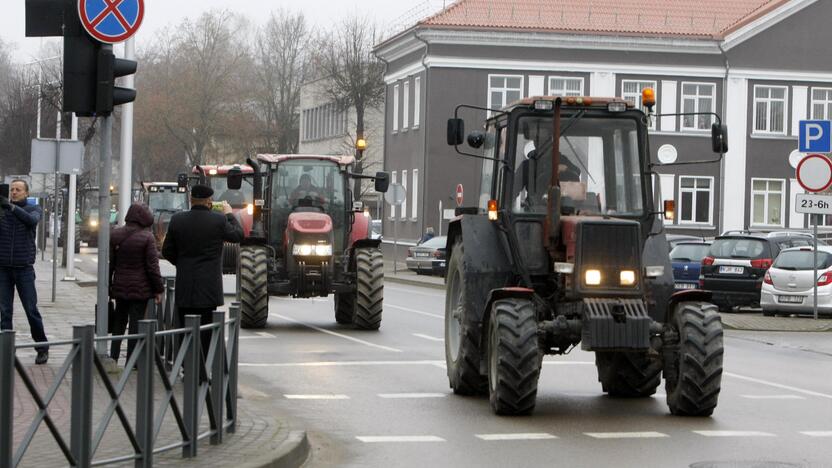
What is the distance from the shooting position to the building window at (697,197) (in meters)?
59.4

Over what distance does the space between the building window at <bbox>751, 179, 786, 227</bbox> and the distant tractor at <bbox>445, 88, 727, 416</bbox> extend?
45.7 metres

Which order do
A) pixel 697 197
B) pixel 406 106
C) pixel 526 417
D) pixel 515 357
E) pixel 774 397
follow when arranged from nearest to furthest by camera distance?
pixel 515 357, pixel 526 417, pixel 774 397, pixel 697 197, pixel 406 106

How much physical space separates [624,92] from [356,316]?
1471 inches

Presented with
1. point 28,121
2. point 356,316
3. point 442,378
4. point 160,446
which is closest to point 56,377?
point 160,446

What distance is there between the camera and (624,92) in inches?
2323

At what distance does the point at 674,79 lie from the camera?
59.2 meters

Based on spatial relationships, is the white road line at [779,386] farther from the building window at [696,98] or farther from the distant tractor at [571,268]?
the building window at [696,98]

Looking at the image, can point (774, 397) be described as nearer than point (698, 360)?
No

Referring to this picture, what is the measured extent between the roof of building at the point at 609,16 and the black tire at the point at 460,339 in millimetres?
42861

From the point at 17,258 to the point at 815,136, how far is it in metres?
15.4

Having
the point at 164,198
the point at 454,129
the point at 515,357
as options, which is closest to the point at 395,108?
the point at 164,198

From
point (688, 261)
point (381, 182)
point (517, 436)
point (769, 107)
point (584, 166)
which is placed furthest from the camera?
point (769, 107)

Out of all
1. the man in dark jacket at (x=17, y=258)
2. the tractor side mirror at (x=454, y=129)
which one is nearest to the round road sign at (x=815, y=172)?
the tractor side mirror at (x=454, y=129)

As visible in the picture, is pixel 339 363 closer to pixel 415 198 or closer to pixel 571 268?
pixel 571 268
